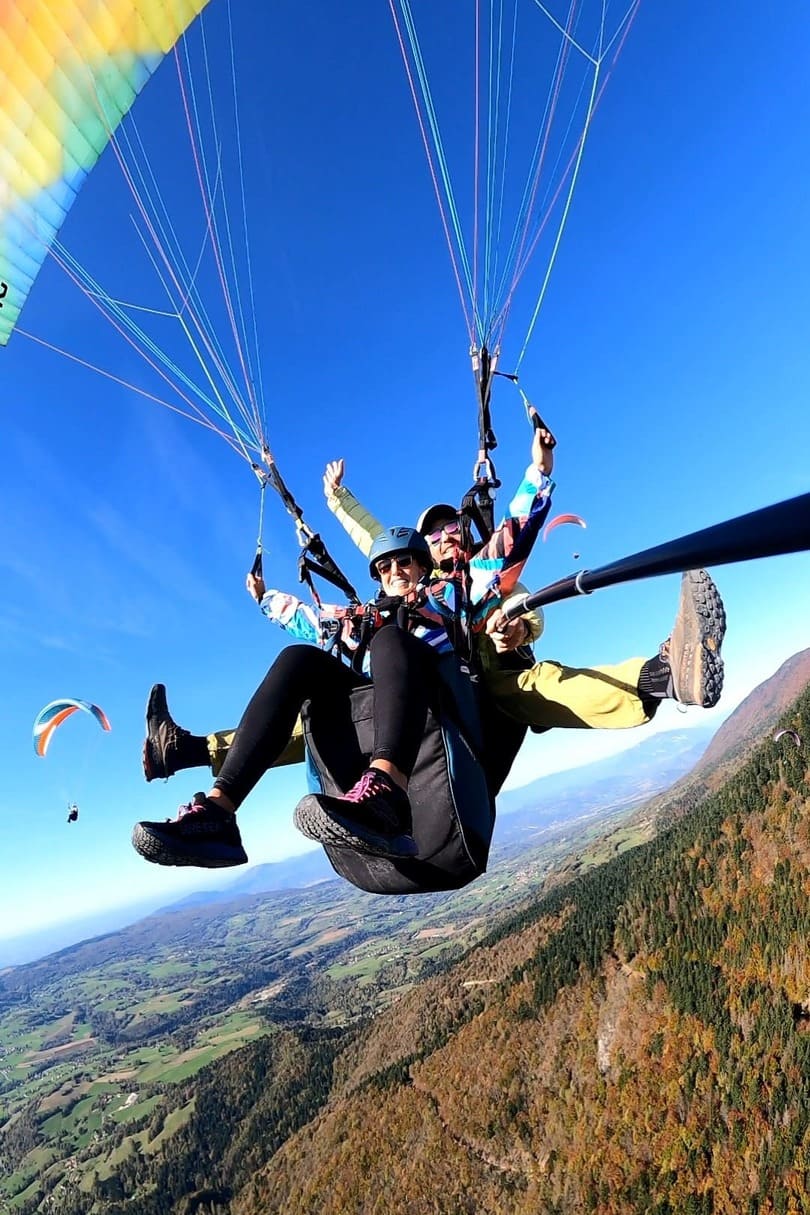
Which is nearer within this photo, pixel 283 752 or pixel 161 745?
pixel 283 752

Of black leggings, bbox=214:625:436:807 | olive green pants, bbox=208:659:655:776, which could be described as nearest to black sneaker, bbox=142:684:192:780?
olive green pants, bbox=208:659:655:776

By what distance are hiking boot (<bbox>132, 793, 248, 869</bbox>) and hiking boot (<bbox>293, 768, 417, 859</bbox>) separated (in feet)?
1.42

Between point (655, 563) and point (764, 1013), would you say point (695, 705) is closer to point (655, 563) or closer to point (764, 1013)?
point (655, 563)

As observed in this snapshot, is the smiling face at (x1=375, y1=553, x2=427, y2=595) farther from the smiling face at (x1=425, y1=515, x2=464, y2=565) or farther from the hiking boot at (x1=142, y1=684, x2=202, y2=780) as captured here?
the hiking boot at (x1=142, y1=684, x2=202, y2=780)

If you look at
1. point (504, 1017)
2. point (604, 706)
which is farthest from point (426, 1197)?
point (604, 706)

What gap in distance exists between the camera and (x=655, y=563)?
147 centimetres

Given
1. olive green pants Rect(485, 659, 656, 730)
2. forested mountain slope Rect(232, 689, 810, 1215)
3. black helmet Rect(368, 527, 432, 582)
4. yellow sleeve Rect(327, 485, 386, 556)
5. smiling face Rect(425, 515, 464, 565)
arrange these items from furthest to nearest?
forested mountain slope Rect(232, 689, 810, 1215) < yellow sleeve Rect(327, 485, 386, 556) < smiling face Rect(425, 515, 464, 565) < black helmet Rect(368, 527, 432, 582) < olive green pants Rect(485, 659, 656, 730)

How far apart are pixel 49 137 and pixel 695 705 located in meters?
6.82

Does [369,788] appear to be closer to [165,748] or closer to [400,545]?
[400,545]

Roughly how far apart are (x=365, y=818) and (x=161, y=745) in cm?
194

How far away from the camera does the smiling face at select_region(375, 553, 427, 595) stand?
390 cm

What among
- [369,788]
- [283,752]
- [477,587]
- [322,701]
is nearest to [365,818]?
[369,788]

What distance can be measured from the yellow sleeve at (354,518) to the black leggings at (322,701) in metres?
2.26

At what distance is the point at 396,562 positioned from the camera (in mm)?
3910
